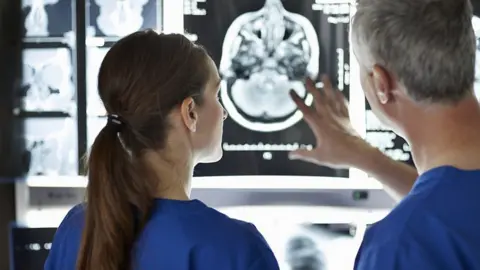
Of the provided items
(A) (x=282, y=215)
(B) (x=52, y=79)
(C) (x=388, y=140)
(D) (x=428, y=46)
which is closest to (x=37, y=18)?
(B) (x=52, y=79)

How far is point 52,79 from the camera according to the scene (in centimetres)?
164

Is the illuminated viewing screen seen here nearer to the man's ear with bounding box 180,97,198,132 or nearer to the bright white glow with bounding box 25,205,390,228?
the bright white glow with bounding box 25,205,390,228

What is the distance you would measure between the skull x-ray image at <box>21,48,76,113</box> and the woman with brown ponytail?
50 cm

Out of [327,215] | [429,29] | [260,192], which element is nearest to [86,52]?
[260,192]

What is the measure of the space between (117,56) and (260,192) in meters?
0.60

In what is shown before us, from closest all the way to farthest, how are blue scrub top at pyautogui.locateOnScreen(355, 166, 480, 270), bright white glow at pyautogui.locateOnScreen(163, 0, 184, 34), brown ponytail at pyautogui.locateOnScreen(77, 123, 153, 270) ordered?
blue scrub top at pyautogui.locateOnScreen(355, 166, 480, 270) → brown ponytail at pyautogui.locateOnScreen(77, 123, 153, 270) → bright white glow at pyautogui.locateOnScreen(163, 0, 184, 34)

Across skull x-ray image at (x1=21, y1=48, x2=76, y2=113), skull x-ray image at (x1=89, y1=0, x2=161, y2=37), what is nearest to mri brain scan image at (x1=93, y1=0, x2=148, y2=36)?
skull x-ray image at (x1=89, y1=0, x2=161, y2=37)

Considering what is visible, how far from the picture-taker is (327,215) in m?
1.65

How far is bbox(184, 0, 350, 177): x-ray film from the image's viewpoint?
1624 millimetres

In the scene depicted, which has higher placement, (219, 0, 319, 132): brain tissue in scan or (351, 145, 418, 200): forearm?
(219, 0, 319, 132): brain tissue in scan

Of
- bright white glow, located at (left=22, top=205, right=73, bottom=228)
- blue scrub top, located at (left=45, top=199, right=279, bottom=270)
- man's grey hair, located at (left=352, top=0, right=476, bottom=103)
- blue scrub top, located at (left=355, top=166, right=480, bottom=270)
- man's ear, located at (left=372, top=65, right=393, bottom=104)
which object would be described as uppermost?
man's grey hair, located at (left=352, top=0, right=476, bottom=103)

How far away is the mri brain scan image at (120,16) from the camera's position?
5.39 feet

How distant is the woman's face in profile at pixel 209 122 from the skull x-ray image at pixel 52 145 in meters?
0.48

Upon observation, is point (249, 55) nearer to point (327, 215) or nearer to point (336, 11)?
point (336, 11)
